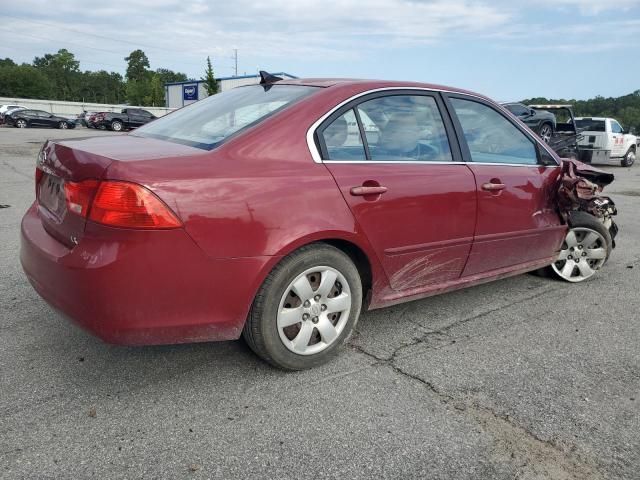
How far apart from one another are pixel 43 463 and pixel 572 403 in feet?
8.16

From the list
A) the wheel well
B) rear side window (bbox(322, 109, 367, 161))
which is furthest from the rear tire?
rear side window (bbox(322, 109, 367, 161))

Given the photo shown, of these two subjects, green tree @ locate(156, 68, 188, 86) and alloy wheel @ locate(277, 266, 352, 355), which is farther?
green tree @ locate(156, 68, 188, 86)

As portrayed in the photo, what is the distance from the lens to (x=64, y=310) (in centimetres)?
259

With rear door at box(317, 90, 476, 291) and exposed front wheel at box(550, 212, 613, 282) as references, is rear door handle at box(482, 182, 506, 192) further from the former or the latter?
exposed front wheel at box(550, 212, 613, 282)

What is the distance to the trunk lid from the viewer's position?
251 centimetres

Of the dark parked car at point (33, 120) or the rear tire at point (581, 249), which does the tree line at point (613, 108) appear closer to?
the dark parked car at point (33, 120)

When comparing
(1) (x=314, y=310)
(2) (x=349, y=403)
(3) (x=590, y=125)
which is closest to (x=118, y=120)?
(3) (x=590, y=125)

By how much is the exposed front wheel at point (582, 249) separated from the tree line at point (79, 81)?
77.6m

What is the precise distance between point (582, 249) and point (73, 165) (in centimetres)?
419

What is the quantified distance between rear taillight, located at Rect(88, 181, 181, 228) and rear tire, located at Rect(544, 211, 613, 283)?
3614 mm

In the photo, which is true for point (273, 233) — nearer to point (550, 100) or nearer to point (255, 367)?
point (255, 367)

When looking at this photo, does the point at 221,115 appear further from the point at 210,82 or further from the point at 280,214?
the point at 210,82

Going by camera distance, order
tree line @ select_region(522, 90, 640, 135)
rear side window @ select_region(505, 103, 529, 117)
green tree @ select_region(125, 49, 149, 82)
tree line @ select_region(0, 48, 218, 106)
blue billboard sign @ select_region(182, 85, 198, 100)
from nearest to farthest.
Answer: rear side window @ select_region(505, 103, 529, 117) → tree line @ select_region(522, 90, 640, 135) → blue billboard sign @ select_region(182, 85, 198, 100) → tree line @ select_region(0, 48, 218, 106) → green tree @ select_region(125, 49, 149, 82)

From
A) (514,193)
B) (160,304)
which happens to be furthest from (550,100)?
(160,304)
